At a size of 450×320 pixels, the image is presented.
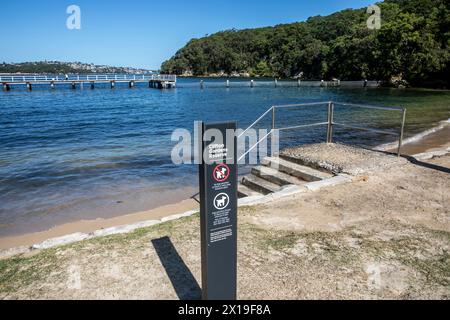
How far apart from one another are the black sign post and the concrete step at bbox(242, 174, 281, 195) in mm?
4190

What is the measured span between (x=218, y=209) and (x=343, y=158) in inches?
248

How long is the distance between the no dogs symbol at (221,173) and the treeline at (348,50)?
218ft

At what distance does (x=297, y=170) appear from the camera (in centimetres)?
795

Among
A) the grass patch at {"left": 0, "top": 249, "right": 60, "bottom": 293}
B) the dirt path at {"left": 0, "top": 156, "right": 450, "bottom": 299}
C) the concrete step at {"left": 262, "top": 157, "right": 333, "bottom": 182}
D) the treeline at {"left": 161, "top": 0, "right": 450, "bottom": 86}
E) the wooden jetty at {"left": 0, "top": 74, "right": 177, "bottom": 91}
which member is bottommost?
the grass patch at {"left": 0, "top": 249, "right": 60, "bottom": 293}

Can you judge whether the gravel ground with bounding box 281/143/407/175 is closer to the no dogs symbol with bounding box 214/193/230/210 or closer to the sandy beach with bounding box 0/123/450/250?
the sandy beach with bounding box 0/123/450/250

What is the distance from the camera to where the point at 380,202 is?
20.2 feet

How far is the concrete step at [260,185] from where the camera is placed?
7.45m

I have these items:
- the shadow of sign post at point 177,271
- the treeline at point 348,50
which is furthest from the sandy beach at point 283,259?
the treeline at point 348,50

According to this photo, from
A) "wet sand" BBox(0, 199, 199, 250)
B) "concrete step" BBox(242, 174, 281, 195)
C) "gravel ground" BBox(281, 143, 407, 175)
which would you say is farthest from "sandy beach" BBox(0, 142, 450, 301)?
"wet sand" BBox(0, 199, 199, 250)

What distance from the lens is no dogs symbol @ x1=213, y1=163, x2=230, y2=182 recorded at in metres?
2.94

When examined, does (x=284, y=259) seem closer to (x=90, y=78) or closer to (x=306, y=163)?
(x=306, y=163)

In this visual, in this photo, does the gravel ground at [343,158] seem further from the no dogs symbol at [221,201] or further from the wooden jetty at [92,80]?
the wooden jetty at [92,80]
